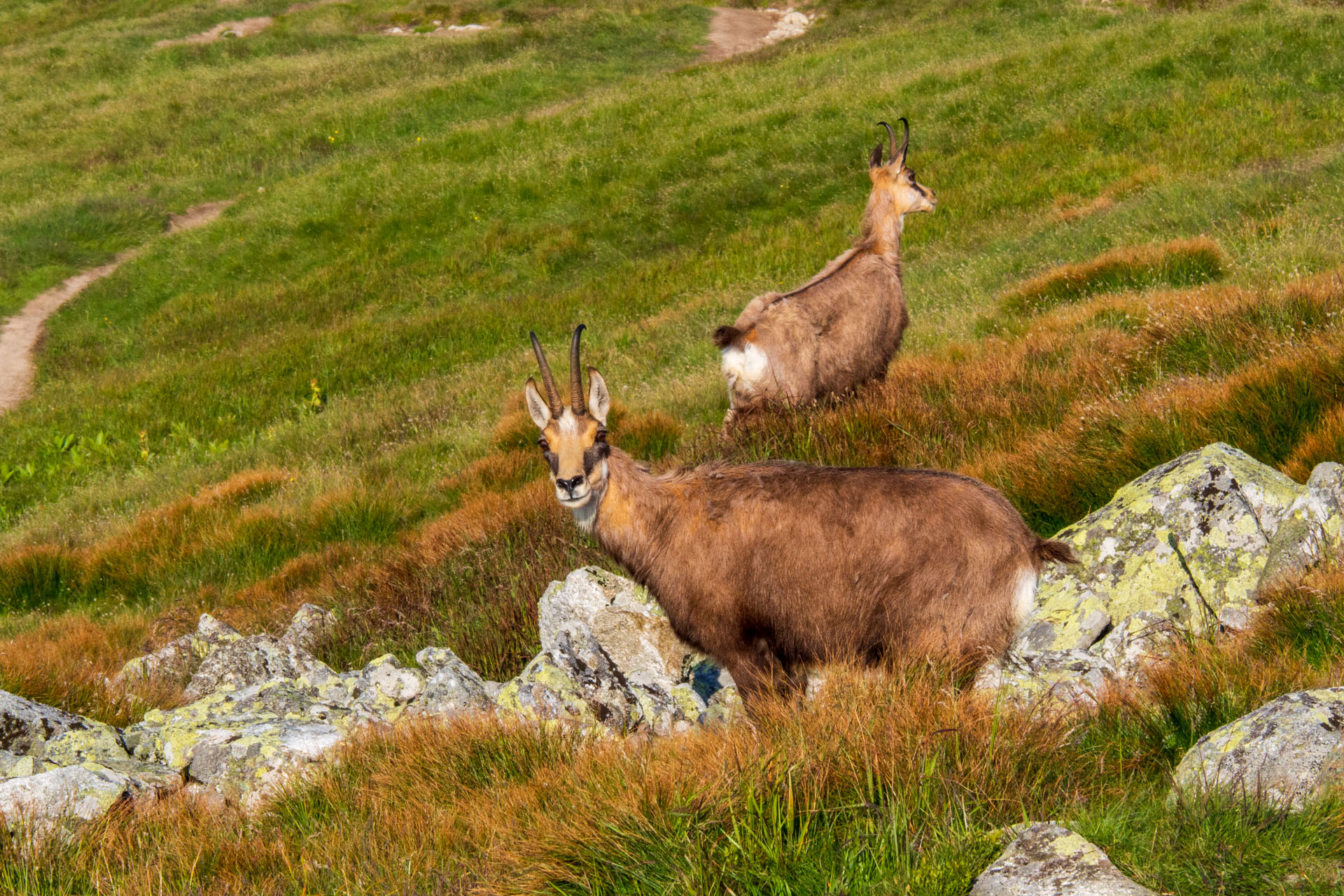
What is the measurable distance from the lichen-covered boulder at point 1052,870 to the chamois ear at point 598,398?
12.2ft

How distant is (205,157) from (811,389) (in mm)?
31102

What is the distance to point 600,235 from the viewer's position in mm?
25688

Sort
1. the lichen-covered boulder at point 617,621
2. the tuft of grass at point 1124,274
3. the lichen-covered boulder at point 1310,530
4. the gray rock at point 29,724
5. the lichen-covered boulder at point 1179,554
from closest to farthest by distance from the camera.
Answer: the lichen-covered boulder at point 1310,530 → the lichen-covered boulder at point 1179,554 → the gray rock at point 29,724 → the lichen-covered boulder at point 617,621 → the tuft of grass at point 1124,274

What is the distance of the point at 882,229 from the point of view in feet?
39.1

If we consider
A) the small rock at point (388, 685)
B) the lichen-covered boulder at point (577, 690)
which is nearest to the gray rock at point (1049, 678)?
the lichen-covered boulder at point (577, 690)

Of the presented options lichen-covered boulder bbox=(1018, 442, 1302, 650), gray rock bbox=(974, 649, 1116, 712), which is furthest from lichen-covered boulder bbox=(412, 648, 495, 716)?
lichen-covered boulder bbox=(1018, 442, 1302, 650)

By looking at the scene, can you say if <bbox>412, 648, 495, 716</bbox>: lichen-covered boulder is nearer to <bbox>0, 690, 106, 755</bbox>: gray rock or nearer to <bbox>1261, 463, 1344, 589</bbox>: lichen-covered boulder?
<bbox>0, 690, 106, 755</bbox>: gray rock

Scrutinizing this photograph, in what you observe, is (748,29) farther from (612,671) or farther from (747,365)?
(612,671)

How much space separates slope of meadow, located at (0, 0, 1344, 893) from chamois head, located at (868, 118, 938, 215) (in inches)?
66.3

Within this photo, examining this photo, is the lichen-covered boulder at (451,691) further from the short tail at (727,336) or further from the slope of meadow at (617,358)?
the short tail at (727,336)

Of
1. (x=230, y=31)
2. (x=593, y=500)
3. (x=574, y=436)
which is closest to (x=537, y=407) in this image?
(x=574, y=436)

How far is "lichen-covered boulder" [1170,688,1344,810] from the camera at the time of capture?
10.7 ft

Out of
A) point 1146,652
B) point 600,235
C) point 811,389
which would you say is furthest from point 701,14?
point 1146,652

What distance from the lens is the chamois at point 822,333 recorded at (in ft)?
32.8
